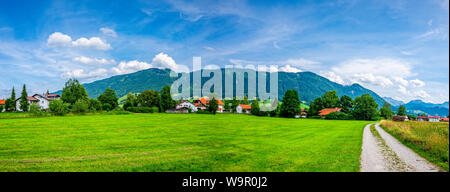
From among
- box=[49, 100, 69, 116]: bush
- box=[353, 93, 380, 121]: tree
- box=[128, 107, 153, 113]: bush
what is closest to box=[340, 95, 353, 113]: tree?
box=[353, 93, 380, 121]: tree

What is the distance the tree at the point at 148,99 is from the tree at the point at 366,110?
197 ft

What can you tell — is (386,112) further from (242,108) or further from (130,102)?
(130,102)

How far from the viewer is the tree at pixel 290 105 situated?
5941cm

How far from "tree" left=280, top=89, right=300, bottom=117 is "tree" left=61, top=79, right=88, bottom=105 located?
56148 millimetres

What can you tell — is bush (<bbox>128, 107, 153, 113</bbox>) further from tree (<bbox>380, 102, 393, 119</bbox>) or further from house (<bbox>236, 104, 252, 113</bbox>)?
tree (<bbox>380, 102, 393, 119</bbox>)

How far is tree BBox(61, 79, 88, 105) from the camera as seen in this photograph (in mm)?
61172

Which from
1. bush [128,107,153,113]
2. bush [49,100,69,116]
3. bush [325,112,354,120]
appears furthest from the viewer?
bush [325,112,354,120]

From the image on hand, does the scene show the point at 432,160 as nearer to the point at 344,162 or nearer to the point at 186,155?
the point at 344,162

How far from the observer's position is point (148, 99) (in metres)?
62.5

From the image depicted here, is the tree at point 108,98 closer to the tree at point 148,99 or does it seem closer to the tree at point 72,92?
the tree at point 72,92

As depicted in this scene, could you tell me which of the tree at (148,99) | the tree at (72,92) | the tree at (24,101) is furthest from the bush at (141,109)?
the tree at (24,101)
